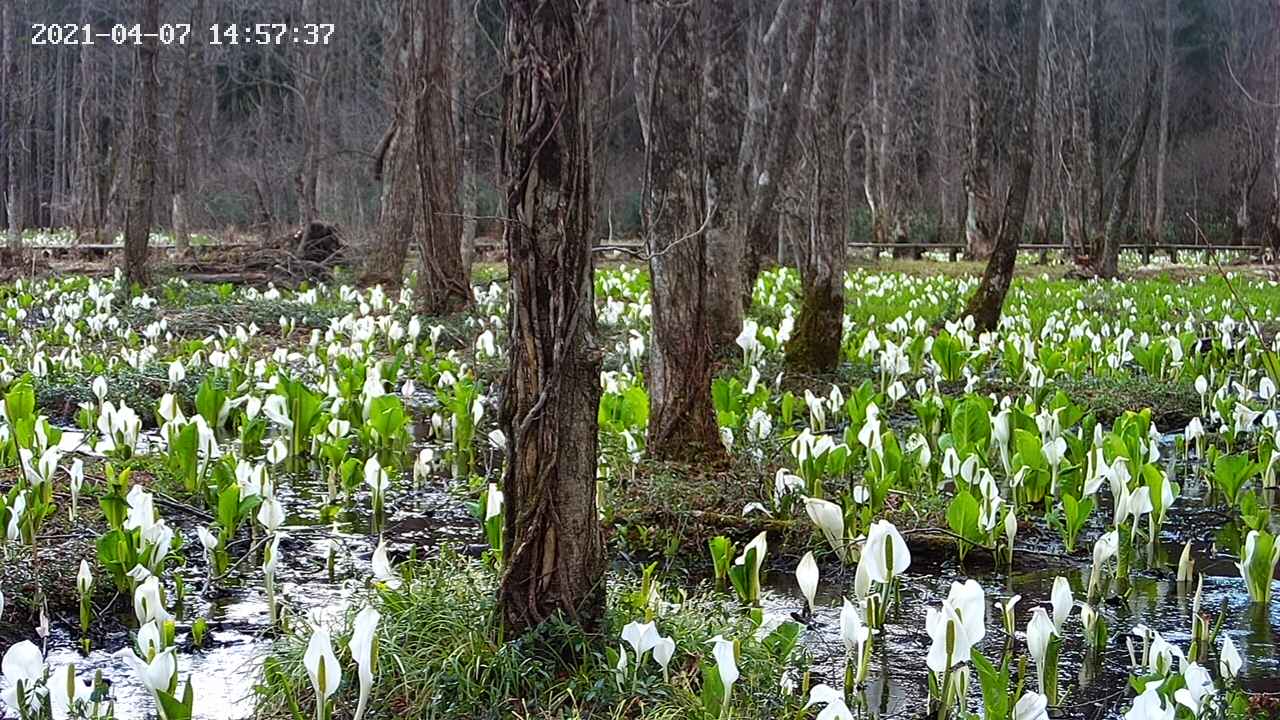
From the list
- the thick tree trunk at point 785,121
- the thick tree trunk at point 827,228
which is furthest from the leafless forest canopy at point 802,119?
the thick tree trunk at point 827,228

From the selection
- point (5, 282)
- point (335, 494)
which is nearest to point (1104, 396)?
point (335, 494)

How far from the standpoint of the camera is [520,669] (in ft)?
10.5

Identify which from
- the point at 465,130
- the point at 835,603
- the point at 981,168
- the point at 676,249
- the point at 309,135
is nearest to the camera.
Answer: the point at 835,603

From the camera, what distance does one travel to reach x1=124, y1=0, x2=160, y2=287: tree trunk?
43.5ft

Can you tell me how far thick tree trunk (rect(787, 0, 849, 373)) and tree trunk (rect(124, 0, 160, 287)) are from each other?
7603 millimetres

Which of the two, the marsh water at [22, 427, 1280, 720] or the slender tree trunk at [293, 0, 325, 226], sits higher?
the slender tree trunk at [293, 0, 325, 226]

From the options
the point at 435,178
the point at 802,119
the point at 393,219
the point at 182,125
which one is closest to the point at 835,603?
the point at 435,178

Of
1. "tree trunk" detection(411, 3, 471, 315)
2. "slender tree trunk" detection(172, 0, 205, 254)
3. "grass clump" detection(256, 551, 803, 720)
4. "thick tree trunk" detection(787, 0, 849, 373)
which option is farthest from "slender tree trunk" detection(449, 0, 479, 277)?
"grass clump" detection(256, 551, 803, 720)

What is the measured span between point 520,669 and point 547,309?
895 mm

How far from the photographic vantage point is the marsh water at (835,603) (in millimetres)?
3627

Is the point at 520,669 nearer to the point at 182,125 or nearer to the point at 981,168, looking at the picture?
the point at 182,125

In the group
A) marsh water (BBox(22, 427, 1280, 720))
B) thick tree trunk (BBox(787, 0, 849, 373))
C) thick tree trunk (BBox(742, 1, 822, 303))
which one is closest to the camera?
marsh water (BBox(22, 427, 1280, 720))

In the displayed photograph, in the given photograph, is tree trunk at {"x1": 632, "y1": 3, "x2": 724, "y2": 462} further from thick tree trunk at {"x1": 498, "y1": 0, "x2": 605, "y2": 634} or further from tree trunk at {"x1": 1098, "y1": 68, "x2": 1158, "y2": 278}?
tree trunk at {"x1": 1098, "y1": 68, "x2": 1158, "y2": 278}

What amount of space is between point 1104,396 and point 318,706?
6174 mm
